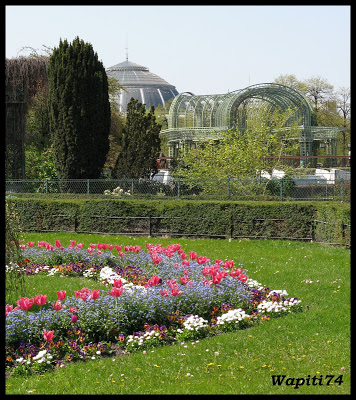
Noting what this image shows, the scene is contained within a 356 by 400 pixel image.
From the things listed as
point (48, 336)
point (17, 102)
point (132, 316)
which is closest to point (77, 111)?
point (17, 102)

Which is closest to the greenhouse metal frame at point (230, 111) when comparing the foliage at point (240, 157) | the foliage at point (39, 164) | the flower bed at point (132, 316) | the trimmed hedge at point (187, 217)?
the foliage at point (39, 164)

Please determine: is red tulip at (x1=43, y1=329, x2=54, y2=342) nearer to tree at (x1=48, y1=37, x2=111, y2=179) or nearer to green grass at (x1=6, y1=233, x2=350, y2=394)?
green grass at (x1=6, y1=233, x2=350, y2=394)

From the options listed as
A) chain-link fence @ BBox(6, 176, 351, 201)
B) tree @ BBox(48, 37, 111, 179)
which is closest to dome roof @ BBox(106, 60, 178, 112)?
tree @ BBox(48, 37, 111, 179)

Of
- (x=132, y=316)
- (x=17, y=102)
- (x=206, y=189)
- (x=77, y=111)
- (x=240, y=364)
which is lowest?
(x=240, y=364)

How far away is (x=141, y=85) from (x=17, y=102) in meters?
84.9

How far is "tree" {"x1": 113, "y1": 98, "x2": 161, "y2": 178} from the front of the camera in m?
23.0

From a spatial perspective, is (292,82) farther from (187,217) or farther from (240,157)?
(187,217)

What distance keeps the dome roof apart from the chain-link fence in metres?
83.7

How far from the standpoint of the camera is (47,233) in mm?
16750

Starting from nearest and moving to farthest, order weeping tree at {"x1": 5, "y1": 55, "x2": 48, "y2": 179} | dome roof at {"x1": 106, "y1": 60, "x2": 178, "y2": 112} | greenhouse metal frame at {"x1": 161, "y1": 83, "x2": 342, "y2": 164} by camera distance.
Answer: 1. weeping tree at {"x1": 5, "y1": 55, "x2": 48, "y2": 179}
2. greenhouse metal frame at {"x1": 161, "y1": 83, "x2": 342, "y2": 164}
3. dome roof at {"x1": 106, "y1": 60, "x2": 178, "y2": 112}

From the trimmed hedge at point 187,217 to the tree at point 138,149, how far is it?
6.55m

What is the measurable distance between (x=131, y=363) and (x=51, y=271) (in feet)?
16.5

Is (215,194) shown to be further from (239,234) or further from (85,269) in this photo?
(85,269)

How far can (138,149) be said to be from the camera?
23047mm
